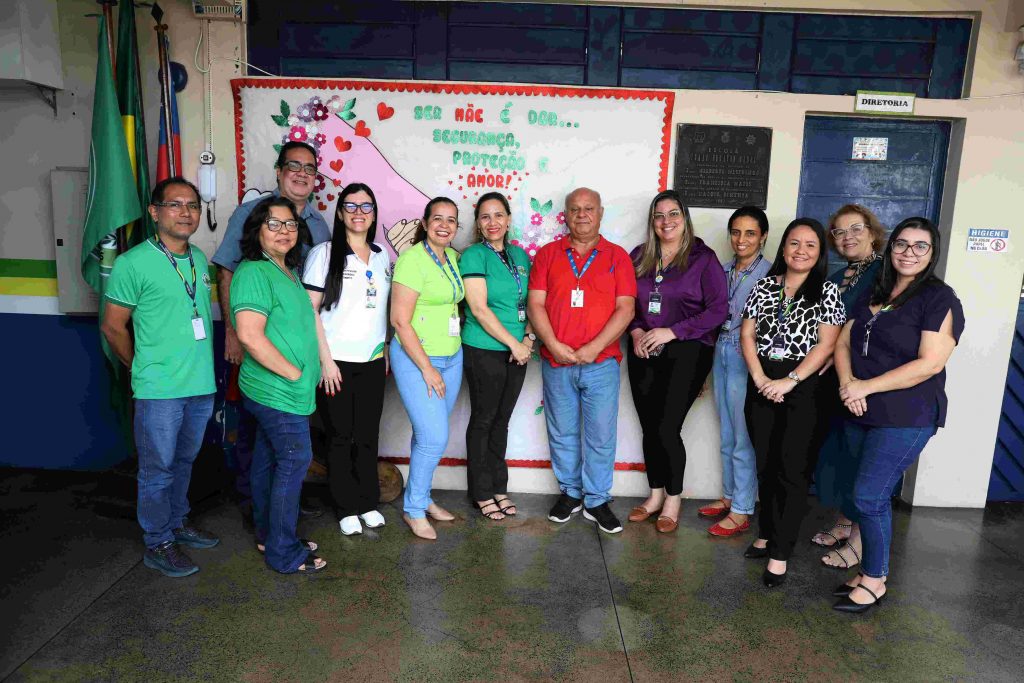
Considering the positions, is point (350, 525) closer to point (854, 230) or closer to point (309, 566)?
point (309, 566)

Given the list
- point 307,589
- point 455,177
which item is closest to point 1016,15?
point 455,177

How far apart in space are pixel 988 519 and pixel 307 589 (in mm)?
3844

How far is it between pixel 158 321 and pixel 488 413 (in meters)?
1.63

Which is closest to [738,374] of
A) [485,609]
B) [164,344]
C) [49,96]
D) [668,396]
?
[668,396]

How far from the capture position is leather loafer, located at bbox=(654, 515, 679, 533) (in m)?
3.50

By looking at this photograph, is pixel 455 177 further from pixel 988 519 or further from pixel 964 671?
pixel 988 519

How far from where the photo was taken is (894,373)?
8.68ft

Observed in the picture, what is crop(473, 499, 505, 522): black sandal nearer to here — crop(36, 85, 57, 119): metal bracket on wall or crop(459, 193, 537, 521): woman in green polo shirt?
crop(459, 193, 537, 521): woman in green polo shirt

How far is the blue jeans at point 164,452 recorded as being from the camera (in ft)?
9.16

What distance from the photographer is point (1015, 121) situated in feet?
12.1

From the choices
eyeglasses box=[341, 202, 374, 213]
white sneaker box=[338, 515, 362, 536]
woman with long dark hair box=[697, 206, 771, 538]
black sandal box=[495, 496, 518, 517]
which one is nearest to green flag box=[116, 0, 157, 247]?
eyeglasses box=[341, 202, 374, 213]

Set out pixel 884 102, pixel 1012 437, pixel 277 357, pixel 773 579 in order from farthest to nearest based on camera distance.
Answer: pixel 1012 437
pixel 884 102
pixel 773 579
pixel 277 357

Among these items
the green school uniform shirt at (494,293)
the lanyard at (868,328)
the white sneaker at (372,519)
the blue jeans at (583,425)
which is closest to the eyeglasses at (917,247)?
the lanyard at (868,328)

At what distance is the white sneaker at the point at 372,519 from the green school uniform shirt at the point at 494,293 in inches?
40.4
